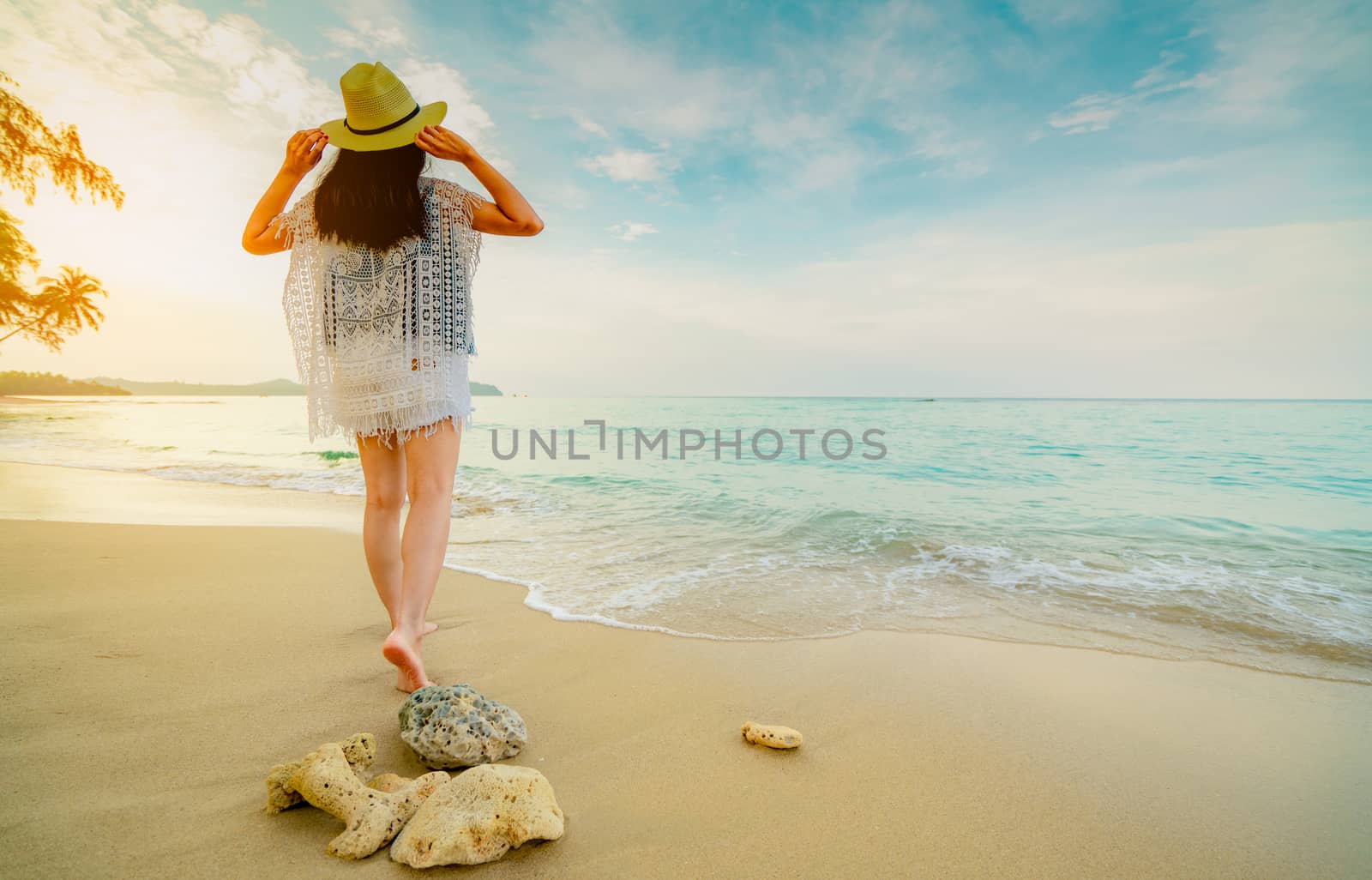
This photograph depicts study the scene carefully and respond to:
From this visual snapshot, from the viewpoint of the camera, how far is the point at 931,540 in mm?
4891

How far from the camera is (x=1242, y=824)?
1453 mm

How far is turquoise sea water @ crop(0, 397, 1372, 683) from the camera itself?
3.02 metres

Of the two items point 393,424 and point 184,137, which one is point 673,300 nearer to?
point 184,137

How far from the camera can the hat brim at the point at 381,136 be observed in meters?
1.82

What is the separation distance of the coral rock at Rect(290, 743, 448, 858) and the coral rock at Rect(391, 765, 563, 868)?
5cm

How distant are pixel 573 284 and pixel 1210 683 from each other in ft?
49.9

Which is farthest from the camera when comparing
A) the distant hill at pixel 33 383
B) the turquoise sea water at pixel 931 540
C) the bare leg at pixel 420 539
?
the distant hill at pixel 33 383

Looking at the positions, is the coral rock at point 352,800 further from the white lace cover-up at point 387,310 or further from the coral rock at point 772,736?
the white lace cover-up at point 387,310

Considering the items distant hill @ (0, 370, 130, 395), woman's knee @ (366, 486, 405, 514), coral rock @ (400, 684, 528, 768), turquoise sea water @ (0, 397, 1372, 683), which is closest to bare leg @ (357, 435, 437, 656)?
woman's knee @ (366, 486, 405, 514)

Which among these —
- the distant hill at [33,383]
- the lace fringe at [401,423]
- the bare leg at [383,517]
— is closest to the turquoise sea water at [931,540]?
the bare leg at [383,517]

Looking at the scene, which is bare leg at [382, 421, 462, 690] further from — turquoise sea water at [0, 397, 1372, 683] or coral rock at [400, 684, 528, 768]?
turquoise sea water at [0, 397, 1372, 683]

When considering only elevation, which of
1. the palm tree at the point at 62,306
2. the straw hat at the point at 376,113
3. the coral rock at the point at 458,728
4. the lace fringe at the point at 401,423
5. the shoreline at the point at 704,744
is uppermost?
the palm tree at the point at 62,306

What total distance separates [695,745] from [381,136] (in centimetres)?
213

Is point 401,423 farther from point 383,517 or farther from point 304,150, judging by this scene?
point 304,150
